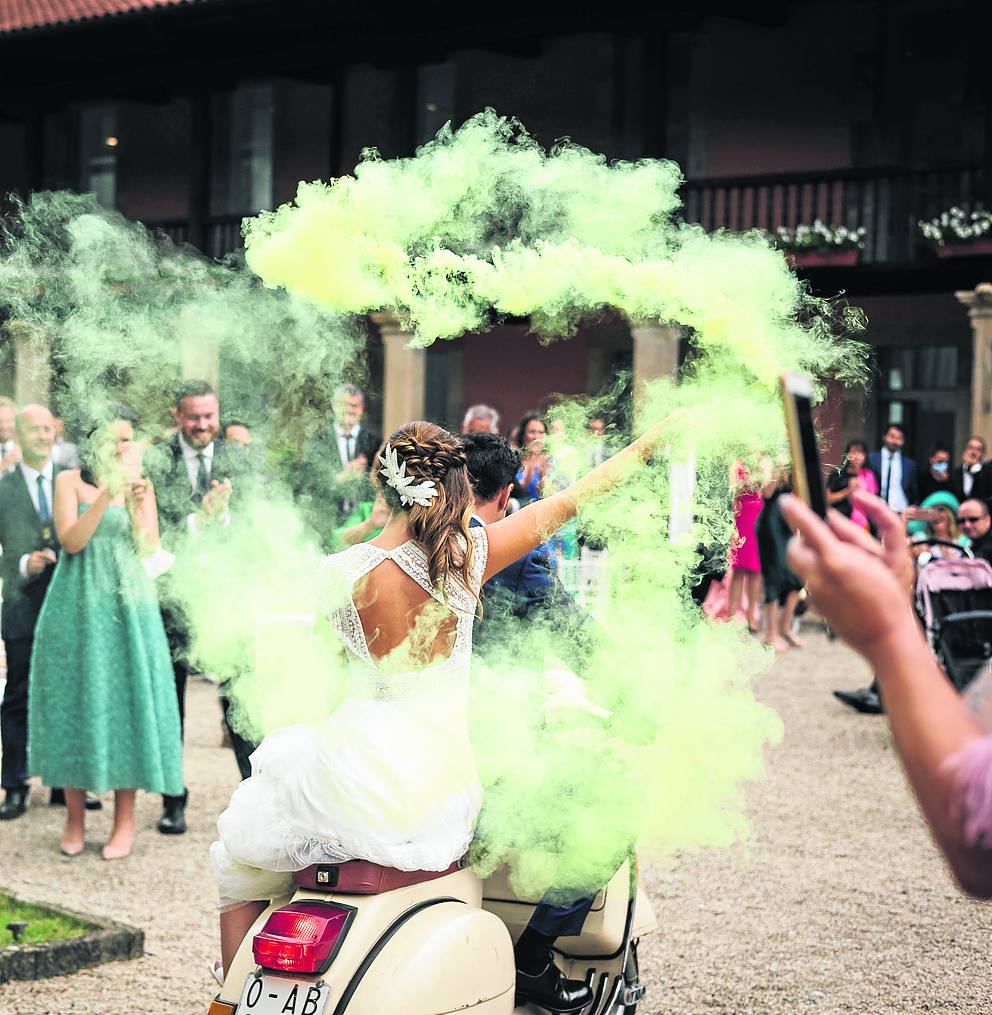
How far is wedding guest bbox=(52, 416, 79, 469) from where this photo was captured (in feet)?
22.0

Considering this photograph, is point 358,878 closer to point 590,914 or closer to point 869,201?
point 590,914

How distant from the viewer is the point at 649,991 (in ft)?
15.0

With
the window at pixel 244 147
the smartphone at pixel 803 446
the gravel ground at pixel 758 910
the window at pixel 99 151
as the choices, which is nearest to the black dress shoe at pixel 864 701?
the gravel ground at pixel 758 910

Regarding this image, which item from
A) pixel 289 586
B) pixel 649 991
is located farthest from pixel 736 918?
pixel 289 586

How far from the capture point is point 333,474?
18.1ft

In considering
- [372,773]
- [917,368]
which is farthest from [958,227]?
[372,773]

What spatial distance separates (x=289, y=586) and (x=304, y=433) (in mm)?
833

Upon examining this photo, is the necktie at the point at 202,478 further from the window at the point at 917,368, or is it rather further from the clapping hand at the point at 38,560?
the window at the point at 917,368

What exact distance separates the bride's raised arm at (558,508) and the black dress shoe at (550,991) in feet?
Answer: 3.42

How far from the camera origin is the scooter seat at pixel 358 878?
2904 millimetres

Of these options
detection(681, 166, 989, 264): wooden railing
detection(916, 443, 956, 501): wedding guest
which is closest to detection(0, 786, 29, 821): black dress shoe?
detection(916, 443, 956, 501): wedding guest

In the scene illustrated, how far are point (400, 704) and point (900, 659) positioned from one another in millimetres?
1542

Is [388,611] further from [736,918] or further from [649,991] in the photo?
[736,918]

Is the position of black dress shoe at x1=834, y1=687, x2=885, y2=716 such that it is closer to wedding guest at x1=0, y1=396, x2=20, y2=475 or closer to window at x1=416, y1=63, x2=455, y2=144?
wedding guest at x1=0, y1=396, x2=20, y2=475
